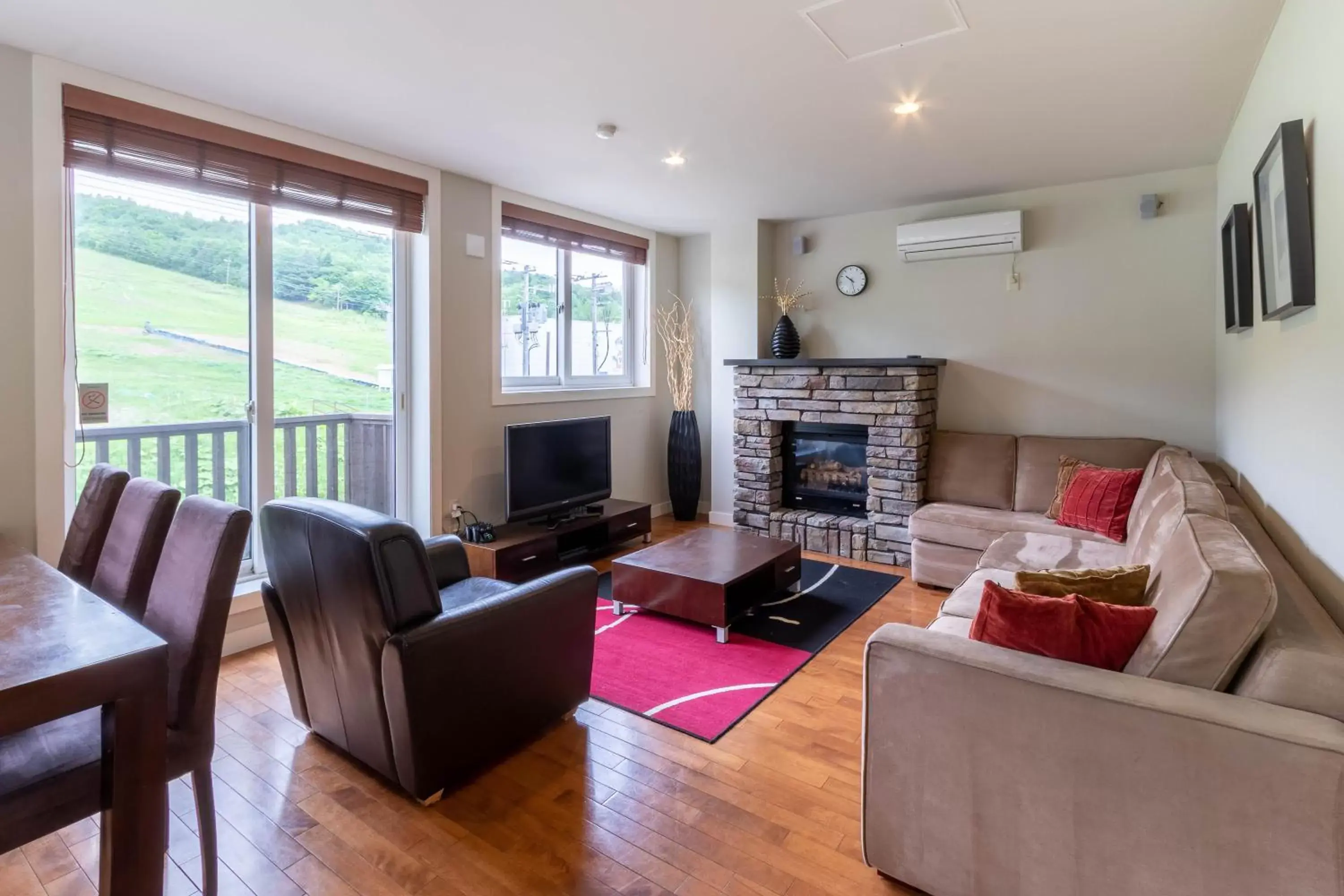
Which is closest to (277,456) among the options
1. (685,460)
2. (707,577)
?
(707,577)

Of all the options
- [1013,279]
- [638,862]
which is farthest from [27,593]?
[1013,279]

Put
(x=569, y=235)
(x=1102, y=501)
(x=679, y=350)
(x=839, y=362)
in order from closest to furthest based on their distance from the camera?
1. (x=1102, y=501)
2. (x=839, y=362)
3. (x=569, y=235)
4. (x=679, y=350)

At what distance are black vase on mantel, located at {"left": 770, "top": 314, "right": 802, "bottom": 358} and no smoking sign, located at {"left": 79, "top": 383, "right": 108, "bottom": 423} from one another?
12.7 feet

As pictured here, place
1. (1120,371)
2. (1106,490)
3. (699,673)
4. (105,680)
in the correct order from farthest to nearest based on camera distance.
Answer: (1120,371), (1106,490), (699,673), (105,680)

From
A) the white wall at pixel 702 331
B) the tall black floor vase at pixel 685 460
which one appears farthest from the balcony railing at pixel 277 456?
the white wall at pixel 702 331

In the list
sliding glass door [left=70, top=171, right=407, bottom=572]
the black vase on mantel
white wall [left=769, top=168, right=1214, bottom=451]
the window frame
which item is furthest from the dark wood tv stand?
white wall [left=769, top=168, right=1214, bottom=451]

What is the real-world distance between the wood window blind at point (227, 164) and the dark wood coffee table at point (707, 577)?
223 cm

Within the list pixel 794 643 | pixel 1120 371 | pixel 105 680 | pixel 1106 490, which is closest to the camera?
pixel 105 680

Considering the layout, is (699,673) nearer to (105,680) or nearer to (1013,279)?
(105,680)

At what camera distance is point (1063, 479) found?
397 centimetres

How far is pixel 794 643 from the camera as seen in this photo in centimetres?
315

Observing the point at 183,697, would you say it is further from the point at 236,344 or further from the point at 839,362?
the point at 839,362

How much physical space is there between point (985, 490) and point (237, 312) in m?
4.22

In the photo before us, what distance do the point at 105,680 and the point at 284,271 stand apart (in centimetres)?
263
